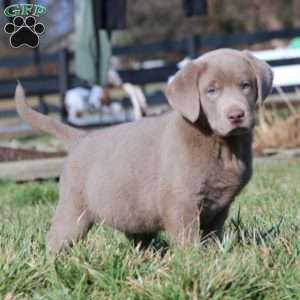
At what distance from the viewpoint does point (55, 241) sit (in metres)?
5.05

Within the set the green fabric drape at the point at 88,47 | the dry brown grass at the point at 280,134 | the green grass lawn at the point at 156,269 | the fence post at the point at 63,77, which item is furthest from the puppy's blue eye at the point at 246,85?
the fence post at the point at 63,77

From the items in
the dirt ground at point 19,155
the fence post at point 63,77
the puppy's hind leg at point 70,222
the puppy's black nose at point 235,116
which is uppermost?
the puppy's black nose at point 235,116

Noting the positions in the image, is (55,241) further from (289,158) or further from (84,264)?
(289,158)

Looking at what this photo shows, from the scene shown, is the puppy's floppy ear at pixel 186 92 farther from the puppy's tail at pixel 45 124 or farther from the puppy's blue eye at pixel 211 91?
the puppy's tail at pixel 45 124

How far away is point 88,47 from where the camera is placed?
12430 millimetres

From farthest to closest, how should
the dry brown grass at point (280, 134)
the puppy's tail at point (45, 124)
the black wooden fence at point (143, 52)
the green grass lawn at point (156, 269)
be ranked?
1. the black wooden fence at point (143, 52)
2. the dry brown grass at point (280, 134)
3. the puppy's tail at point (45, 124)
4. the green grass lawn at point (156, 269)

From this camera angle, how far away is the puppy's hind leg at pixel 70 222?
507cm

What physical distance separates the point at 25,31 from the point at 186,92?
2.75 m

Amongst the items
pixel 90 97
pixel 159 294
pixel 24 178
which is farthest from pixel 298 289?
pixel 90 97

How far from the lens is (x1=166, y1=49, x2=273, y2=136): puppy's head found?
451 centimetres

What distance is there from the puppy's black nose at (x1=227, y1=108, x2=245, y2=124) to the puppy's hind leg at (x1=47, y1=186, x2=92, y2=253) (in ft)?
3.43

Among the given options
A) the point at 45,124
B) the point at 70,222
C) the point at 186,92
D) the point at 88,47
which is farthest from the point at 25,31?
the point at 88,47

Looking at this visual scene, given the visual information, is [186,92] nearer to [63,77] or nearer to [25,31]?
[25,31]

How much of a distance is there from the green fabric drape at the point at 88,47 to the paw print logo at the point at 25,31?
4.89 meters
